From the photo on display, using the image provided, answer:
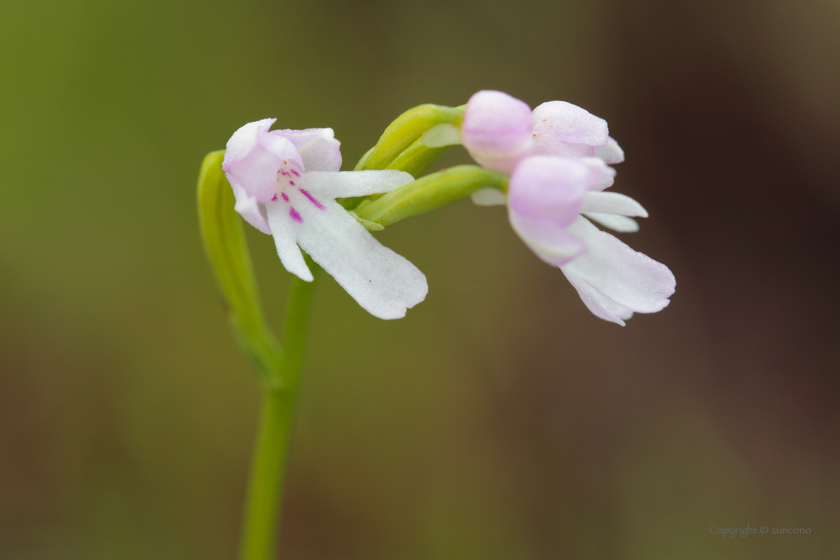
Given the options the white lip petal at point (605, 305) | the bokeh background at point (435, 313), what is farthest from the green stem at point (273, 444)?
the bokeh background at point (435, 313)

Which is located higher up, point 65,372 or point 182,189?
point 182,189

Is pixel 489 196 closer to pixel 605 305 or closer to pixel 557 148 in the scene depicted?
pixel 557 148

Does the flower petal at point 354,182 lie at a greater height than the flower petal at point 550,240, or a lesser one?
greater

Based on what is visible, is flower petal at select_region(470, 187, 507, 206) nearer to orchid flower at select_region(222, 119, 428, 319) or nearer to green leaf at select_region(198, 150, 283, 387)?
orchid flower at select_region(222, 119, 428, 319)

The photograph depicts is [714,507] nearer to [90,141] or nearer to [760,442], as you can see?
[760,442]

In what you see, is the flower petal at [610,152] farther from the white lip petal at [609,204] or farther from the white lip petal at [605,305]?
the white lip petal at [605,305]

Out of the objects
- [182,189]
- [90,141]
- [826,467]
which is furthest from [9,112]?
[826,467]

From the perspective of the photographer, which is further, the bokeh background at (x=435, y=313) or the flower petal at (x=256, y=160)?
the bokeh background at (x=435, y=313)
